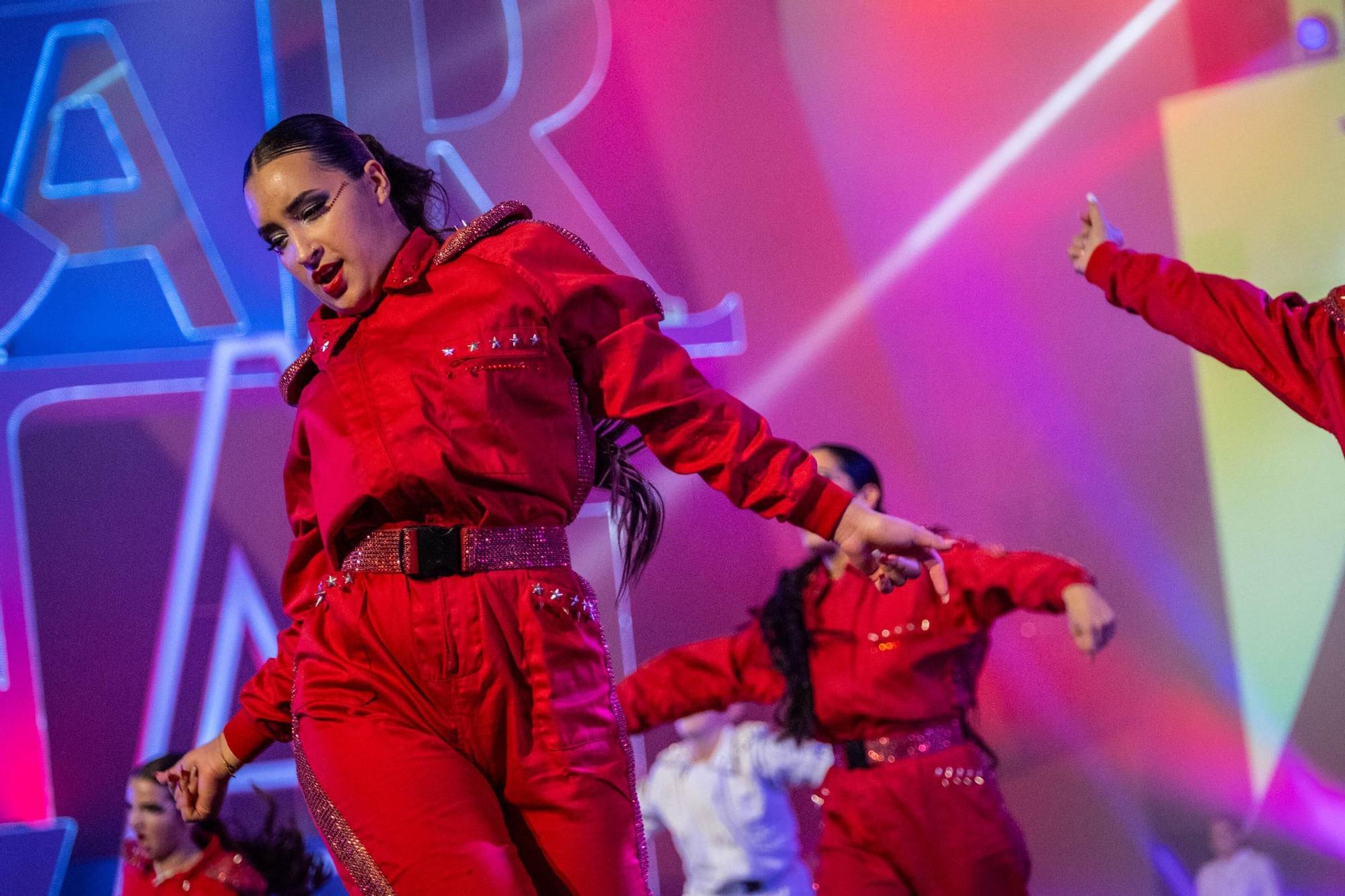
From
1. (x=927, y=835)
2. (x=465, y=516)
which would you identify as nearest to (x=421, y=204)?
(x=465, y=516)

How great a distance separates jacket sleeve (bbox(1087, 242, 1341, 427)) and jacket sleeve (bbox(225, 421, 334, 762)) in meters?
1.67

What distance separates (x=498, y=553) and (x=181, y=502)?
3.24 metres

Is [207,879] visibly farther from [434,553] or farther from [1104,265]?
[1104,265]

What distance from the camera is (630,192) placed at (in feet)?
15.8

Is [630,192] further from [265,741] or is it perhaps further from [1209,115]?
[265,741]

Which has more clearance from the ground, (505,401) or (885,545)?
(505,401)

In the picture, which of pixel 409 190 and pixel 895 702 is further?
pixel 895 702

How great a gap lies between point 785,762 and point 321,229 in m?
3.00


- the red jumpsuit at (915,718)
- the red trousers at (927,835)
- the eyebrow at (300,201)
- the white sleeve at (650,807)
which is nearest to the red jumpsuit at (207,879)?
the white sleeve at (650,807)

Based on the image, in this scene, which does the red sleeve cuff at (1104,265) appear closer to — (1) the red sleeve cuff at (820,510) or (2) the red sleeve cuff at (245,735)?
(1) the red sleeve cuff at (820,510)

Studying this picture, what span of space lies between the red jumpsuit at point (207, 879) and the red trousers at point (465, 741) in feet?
8.40

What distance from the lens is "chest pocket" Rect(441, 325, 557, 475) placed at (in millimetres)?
1825

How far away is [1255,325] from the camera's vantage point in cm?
264

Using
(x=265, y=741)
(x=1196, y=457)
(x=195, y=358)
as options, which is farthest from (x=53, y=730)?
(x=1196, y=457)
